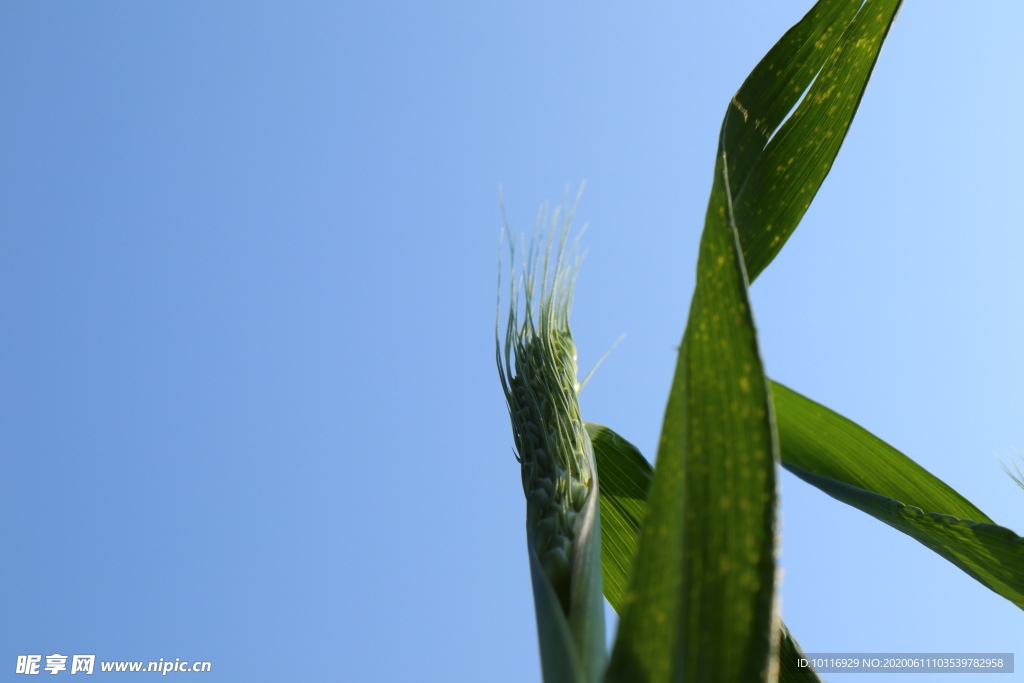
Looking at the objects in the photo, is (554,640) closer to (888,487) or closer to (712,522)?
(712,522)

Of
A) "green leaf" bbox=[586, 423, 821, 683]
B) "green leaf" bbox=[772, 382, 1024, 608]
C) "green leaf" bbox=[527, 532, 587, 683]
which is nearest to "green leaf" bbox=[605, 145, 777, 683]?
"green leaf" bbox=[527, 532, 587, 683]

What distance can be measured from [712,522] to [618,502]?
0.50m

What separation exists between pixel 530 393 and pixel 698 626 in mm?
283

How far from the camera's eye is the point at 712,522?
21cm

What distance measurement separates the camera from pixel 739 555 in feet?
0.66

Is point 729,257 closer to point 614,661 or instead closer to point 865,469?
point 614,661

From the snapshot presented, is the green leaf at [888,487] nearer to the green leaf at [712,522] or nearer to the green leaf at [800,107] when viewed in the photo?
the green leaf at [800,107]

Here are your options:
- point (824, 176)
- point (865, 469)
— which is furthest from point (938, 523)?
point (824, 176)

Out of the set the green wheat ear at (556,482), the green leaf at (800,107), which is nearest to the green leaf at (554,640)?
the green wheat ear at (556,482)

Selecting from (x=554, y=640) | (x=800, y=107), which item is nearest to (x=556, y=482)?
(x=554, y=640)

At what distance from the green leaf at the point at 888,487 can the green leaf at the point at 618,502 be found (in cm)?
14

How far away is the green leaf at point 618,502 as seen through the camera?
25.6 inches

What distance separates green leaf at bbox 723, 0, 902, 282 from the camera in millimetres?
422

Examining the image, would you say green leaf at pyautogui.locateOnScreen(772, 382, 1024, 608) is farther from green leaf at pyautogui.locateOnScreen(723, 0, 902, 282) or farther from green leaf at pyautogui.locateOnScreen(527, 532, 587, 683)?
green leaf at pyautogui.locateOnScreen(527, 532, 587, 683)
